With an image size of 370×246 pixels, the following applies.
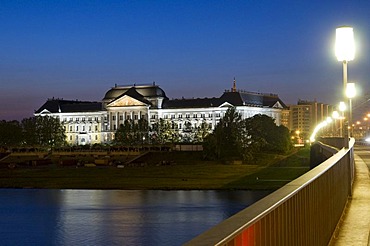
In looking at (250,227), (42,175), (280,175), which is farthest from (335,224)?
(42,175)

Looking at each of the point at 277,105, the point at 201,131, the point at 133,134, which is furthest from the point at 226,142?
the point at 277,105

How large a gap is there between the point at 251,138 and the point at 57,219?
223ft

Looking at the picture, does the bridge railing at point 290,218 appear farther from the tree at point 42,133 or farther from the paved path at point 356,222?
the tree at point 42,133

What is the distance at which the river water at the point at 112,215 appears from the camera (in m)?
35.7

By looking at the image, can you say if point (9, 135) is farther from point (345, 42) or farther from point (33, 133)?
point (345, 42)

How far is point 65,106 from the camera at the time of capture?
614ft

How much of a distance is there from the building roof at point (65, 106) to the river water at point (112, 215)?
4655 inches

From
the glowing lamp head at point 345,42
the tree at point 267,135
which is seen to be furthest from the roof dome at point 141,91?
the glowing lamp head at point 345,42

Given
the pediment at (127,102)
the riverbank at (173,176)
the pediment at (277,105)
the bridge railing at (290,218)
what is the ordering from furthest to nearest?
the pediment at (277,105), the pediment at (127,102), the riverbank at (173,176), the bridge railing at (290,218)

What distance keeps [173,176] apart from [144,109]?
3626 inches

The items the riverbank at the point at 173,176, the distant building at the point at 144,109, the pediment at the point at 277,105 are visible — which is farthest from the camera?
the pediment at the point at 277,105

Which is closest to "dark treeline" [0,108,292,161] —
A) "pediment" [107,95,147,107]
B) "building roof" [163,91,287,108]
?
"building roof" [163,91,287,108]

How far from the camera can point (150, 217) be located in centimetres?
4338

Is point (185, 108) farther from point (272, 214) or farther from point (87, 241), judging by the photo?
point (272, 214)
